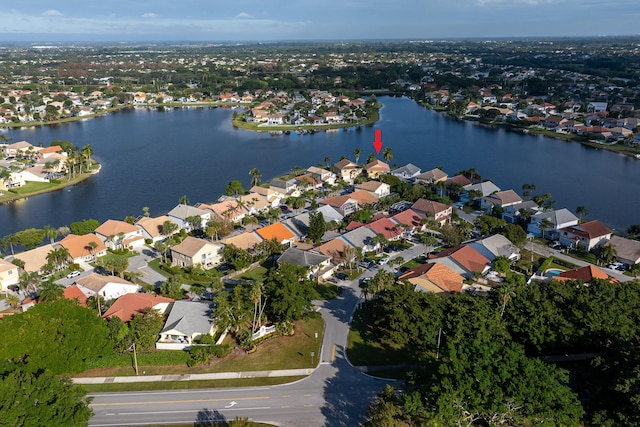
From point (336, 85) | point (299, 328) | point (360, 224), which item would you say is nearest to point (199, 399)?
point (299, 328)

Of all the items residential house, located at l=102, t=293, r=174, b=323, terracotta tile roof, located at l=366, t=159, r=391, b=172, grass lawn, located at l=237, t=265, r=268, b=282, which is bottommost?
grass lawn, located at l=237, t=265, r=268, b=282

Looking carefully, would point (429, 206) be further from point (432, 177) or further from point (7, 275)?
point (7, 275)

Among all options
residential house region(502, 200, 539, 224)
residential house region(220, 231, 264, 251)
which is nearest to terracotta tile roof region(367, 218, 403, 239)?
residential house region(220, 231, 264, 251)

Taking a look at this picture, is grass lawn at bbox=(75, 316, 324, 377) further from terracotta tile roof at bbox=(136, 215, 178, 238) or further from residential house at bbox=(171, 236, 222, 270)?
terracotta tile roof at bbox=(136, 215, 178, 238)

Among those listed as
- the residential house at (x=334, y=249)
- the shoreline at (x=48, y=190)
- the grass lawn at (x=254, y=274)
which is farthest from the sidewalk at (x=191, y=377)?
the shoreline at (x=48, y=190)

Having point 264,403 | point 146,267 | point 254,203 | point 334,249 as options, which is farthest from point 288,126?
point 264,403
